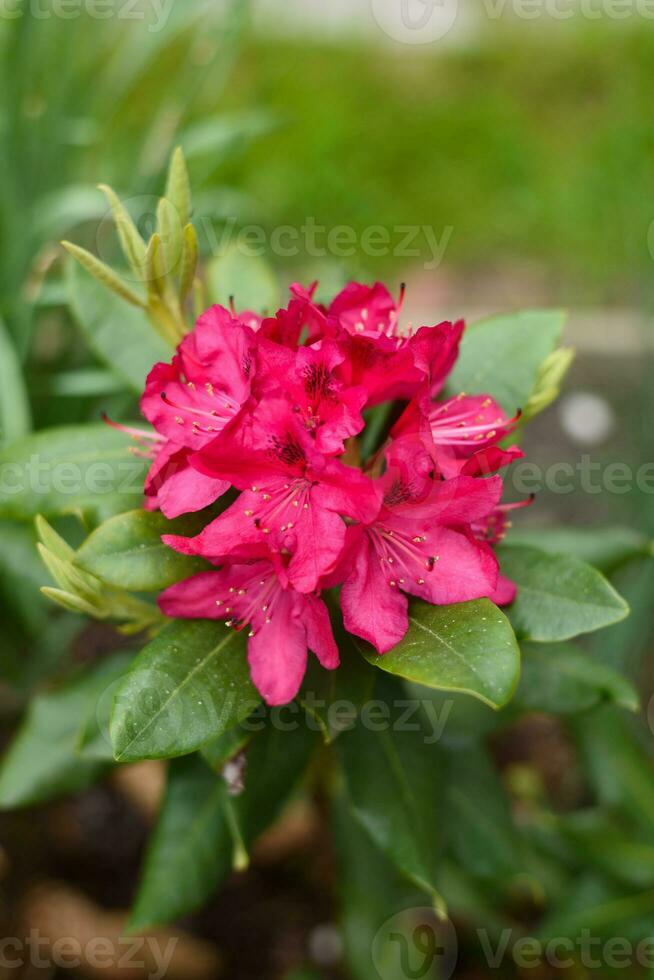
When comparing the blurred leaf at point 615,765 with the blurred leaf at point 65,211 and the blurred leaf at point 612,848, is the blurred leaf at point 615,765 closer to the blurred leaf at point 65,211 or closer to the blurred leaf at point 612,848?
the blurred leaf at point 612,848

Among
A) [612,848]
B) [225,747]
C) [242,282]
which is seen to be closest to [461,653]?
[225,747]

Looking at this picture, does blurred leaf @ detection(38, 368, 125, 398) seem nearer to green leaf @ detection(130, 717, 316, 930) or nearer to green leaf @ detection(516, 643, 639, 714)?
green leaf @ detection(130, 717, 316, 930)

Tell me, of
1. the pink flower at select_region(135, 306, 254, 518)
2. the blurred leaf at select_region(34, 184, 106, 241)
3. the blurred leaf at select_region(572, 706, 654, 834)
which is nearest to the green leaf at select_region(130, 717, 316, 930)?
the pink flower at select_region(135, 306, 254, 518)

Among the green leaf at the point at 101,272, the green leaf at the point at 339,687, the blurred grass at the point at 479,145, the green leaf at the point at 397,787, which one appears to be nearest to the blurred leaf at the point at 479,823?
the green leaf at the point at 397,787

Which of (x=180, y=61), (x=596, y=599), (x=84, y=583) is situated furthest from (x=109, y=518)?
(x=180, y=61)

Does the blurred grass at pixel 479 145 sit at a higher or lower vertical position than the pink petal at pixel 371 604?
higher

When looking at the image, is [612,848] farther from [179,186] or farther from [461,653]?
[179,186]
